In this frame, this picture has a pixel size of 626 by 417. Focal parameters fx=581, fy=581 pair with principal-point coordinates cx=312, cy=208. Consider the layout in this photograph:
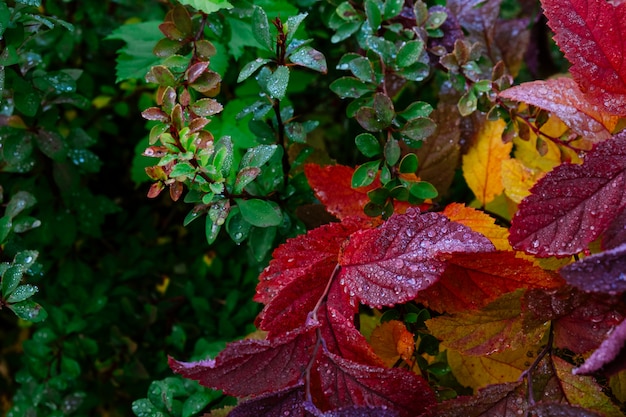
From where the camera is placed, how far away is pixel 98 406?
1166mm

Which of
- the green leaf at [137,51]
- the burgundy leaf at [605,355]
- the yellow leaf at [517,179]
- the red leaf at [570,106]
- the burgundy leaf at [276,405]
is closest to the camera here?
the burgundy leaf at [605,355]

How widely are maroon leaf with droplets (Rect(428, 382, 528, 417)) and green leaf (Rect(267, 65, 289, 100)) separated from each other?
1.26 feet

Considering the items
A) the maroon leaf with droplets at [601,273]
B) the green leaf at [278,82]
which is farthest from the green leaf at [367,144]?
the maroon leaf with droplets at [601,273]

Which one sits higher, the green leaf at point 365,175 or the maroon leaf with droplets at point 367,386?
the green leaf at point 365,175

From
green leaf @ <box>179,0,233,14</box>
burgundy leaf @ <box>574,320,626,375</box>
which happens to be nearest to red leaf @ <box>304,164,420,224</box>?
green leaf @ <box>179,0,233,14</box>

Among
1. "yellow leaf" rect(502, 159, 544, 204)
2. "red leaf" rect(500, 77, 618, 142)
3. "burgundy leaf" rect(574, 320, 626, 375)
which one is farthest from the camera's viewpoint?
"yellow leaf" rect(502, 159, 544, 204)

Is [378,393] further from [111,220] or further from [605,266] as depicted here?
[111,220]

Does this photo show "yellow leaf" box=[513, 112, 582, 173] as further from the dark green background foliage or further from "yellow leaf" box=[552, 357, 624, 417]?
"yellow leaf" box=[552, 357, 624, 417]

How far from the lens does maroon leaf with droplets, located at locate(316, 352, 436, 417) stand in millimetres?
563

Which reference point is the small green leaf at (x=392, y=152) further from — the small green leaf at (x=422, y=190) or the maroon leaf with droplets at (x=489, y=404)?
the maroon leaf with droplets at (x=489, y=404)

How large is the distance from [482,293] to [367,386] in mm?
184

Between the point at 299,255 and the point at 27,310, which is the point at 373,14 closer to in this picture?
the point at 299,255

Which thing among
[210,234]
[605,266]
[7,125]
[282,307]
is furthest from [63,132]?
[605,266]

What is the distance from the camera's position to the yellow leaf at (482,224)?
2.34 feet
